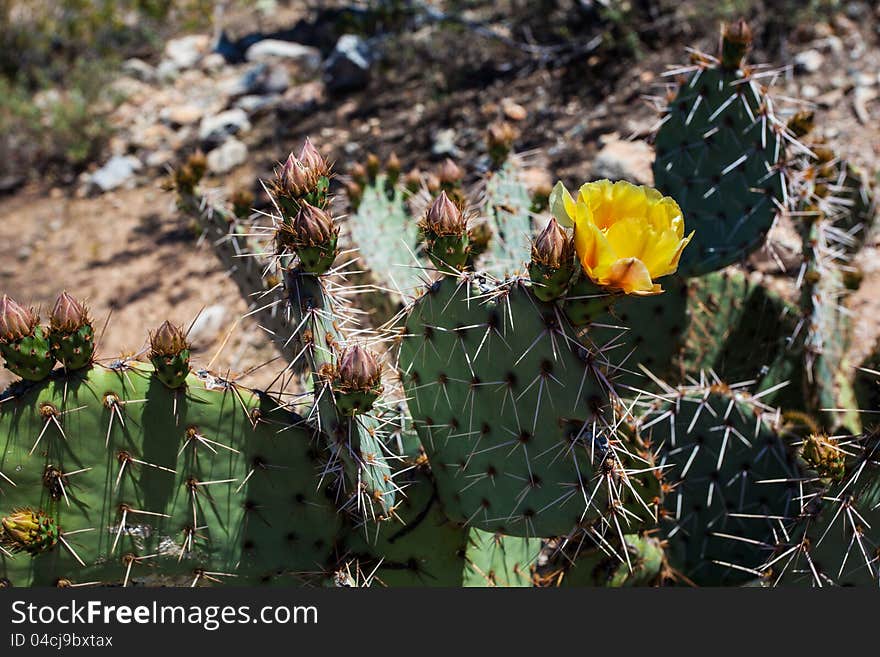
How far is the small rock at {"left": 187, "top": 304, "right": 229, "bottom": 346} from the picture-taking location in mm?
4238

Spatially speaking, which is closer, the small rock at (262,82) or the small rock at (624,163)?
the small rock at (624,163)

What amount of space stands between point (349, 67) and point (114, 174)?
183cm

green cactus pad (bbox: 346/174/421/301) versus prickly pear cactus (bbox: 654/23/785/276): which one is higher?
prickly pear cactus (bbox: 654/23/785/276)

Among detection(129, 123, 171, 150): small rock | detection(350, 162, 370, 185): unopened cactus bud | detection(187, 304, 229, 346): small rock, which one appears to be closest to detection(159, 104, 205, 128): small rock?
detection(129, 123, 171, 150): small rock

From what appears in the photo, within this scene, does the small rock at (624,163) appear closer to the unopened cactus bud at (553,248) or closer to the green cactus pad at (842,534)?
the green cactus pad at (842,534)

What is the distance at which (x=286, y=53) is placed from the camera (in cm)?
657

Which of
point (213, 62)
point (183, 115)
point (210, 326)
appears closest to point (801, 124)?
point (210, 326)

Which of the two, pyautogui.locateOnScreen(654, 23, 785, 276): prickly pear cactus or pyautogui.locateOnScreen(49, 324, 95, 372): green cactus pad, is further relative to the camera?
pyautogui.locateOnScreen(654, 23, 785, 276): prickly pear cactus

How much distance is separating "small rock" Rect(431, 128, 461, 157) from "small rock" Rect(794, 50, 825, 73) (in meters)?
2.00

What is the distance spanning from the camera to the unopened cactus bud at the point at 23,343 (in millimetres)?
1594

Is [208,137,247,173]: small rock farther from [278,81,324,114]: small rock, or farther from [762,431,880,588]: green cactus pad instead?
[762,431,880,588]: green cactus pad

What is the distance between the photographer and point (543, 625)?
1778 millimetres

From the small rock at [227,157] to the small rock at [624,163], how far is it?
2.46 metres

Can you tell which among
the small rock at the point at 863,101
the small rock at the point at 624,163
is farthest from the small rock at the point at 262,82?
the small rock at the point at 863,101
